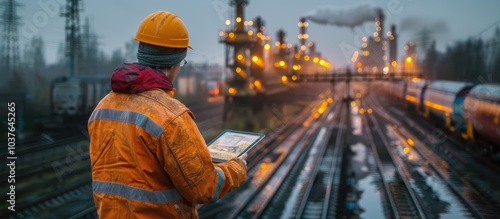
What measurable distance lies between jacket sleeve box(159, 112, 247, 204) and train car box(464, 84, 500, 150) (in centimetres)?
1499

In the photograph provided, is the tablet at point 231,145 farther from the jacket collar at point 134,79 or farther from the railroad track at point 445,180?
the railroad track at point 445,180

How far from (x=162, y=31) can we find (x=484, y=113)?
54.8ft

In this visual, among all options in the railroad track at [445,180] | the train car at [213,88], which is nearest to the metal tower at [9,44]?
the railroad track at [445,180]

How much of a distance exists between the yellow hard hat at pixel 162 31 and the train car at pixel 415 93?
34.2m

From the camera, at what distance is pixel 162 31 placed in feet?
8.96

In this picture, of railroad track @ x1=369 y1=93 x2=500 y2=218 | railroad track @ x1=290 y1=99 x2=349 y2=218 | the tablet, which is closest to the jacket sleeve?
the tablet

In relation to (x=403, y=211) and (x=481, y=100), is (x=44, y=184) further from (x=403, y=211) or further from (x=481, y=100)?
(x=481, y=100)

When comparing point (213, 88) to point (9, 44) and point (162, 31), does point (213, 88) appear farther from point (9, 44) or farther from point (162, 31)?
point (162, 31)

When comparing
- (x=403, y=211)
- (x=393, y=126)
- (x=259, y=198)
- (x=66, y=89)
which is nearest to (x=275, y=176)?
(x=259, y=198)

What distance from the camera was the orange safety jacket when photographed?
8.29ft

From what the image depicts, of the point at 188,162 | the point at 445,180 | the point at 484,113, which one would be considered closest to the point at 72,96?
the point at 445,180

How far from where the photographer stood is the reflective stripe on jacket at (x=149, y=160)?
99.5 inches

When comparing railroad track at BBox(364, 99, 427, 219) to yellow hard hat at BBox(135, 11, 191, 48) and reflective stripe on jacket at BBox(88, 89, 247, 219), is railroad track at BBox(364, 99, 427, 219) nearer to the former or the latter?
reflective stripe on jacket at BBox(88, 89, 247, 219)

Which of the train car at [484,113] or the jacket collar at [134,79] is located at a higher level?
the jacket collar at [134,79]
